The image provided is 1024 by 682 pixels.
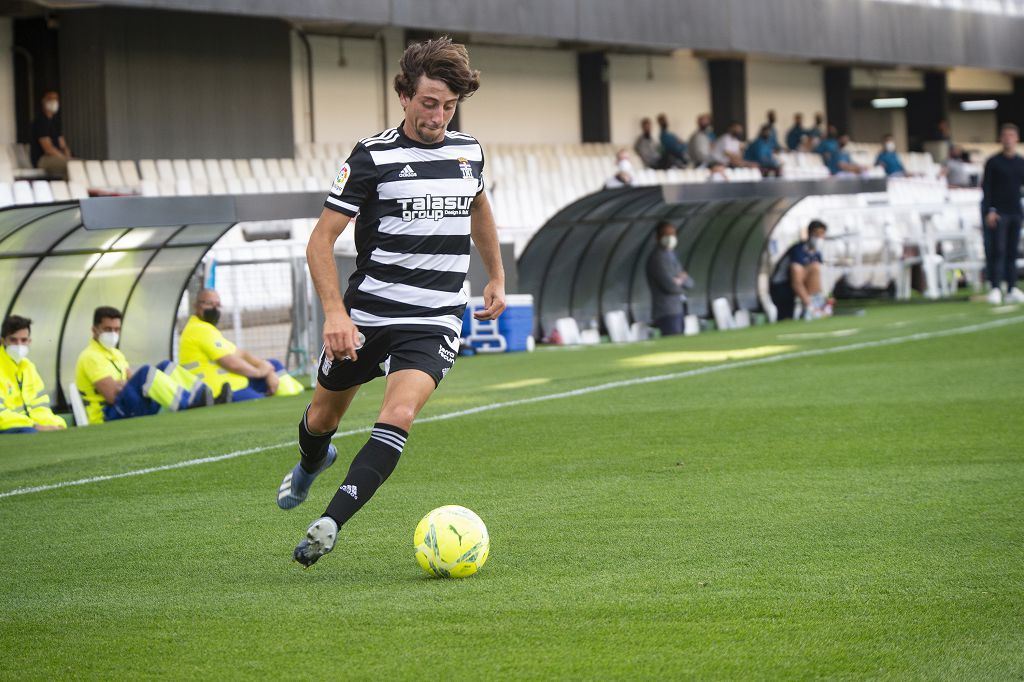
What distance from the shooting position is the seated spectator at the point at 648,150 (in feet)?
105

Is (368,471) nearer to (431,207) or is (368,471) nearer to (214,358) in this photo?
(431,207)

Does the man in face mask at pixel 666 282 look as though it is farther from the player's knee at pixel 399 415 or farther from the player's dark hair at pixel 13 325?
the player's knee at pixel 399 415

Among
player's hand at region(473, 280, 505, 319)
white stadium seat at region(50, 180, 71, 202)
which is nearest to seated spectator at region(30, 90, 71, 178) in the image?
white stadium seat at region(50, 180, 71, 202)

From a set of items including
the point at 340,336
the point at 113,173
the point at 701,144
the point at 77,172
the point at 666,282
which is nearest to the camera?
the point at 340,336

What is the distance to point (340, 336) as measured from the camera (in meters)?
5.55

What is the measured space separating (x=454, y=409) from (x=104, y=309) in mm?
3552

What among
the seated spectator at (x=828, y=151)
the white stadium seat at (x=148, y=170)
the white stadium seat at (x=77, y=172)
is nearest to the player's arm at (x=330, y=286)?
the white stadium seat at (x=77, y=172)

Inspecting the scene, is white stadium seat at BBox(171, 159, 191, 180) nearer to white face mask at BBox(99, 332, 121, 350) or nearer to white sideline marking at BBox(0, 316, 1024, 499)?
white face mask at BBox(99, 332, 121, 350)

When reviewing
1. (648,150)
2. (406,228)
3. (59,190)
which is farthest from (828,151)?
(406,228)

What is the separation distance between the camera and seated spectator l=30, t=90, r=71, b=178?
21688mm

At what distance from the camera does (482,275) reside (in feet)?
63.1

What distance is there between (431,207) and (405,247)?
0.19 m

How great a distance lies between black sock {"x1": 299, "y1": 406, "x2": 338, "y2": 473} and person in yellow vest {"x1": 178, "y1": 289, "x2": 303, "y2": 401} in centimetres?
809

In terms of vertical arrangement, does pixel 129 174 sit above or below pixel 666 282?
above
